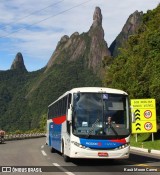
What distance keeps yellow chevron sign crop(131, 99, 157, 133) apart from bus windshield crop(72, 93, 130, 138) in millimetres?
18833

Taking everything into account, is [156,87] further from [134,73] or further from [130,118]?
[130,118]

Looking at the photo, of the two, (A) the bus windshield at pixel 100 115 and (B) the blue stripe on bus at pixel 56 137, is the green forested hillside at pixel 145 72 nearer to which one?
(B) the blue stripe on bus at pixel 56 137

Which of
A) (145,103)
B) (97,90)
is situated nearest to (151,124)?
(145,103)

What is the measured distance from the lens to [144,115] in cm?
3525

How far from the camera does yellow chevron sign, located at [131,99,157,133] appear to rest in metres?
34.8

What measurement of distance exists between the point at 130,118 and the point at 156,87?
20.6m

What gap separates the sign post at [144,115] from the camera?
3475 centimetres

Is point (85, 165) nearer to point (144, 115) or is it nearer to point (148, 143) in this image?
point (148, 143)

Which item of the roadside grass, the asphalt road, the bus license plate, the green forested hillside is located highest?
the green forested hillside

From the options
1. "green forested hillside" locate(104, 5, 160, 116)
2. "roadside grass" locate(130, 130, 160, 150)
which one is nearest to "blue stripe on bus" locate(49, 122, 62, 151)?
"roadside grass" locate(130, 130, 160, 150)

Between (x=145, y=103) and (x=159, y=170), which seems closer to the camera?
(x=159, y=170)

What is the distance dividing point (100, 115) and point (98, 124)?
39cm

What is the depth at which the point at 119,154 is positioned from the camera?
15.2 metres

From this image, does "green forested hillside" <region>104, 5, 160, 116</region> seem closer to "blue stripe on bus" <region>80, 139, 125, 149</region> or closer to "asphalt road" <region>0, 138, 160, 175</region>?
"asphalt road" <region>0, 138, 160, 175</region>
